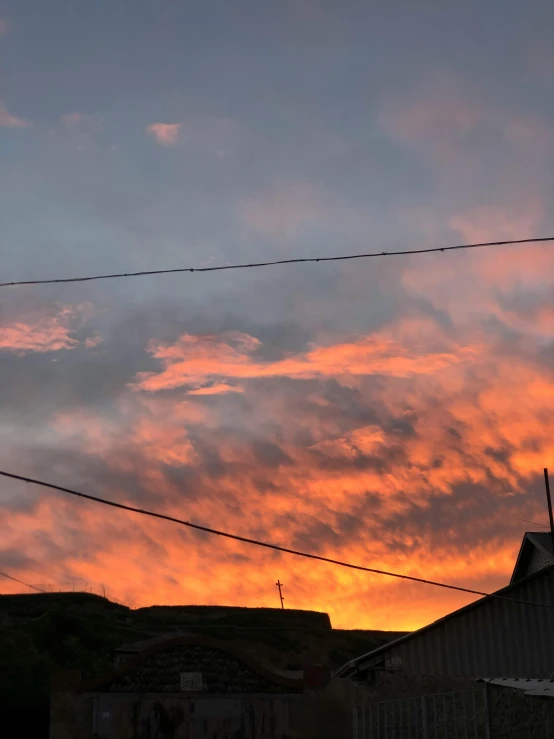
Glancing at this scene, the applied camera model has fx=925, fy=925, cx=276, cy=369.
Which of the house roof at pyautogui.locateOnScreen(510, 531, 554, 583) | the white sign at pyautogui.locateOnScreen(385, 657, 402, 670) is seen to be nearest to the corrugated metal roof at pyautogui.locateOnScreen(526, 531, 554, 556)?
the house roof at pyautogui.locateOnScreen(510, 531, 554, 583)

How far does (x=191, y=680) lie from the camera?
23.5 metres

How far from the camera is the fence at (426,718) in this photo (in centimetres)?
2041

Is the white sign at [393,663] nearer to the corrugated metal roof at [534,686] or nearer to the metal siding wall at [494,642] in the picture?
the metal siding wall at [494,642]

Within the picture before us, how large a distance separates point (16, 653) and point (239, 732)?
46.9m

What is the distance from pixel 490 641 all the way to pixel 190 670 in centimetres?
869

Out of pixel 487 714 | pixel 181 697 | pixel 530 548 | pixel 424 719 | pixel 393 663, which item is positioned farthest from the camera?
pixel 530 548

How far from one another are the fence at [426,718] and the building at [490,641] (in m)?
2.69

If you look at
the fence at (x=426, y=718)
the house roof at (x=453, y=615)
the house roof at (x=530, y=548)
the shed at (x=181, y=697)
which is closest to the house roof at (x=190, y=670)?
the shed at (x=181, y=697)

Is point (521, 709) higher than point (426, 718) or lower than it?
higher

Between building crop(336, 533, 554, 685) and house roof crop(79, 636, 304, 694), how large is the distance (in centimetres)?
493

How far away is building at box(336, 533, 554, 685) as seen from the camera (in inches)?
1000

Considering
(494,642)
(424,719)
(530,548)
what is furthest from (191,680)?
(530,548)

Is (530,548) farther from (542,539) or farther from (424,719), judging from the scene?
(424,719)

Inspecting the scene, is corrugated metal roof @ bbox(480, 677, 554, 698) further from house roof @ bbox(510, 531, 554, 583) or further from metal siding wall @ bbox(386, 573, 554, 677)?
house roof @ bbox(510, 531, 554, 583)
